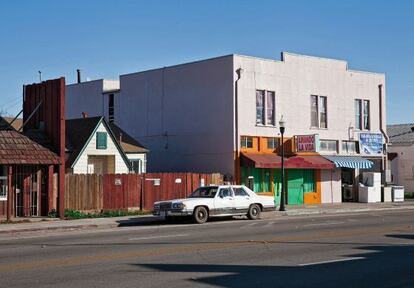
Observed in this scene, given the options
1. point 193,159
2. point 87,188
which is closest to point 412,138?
point 193,159

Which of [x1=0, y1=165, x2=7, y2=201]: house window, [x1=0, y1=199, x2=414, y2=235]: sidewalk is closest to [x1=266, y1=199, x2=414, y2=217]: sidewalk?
[x1=0, y1=199, x2=414, y2=235]: sidewalk

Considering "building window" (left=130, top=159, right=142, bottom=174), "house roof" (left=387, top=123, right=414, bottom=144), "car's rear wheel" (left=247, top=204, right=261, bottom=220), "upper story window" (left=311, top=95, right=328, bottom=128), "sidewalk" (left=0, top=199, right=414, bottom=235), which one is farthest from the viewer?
"house roof" (left=387, top=123, right=414, bottom=144)

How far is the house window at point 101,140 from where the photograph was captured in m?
31.6

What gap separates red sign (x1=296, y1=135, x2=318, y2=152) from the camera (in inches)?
1474

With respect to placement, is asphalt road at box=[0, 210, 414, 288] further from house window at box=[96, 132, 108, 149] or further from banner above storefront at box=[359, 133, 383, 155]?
banner above storefront at box=[359, 133, 383, 155]

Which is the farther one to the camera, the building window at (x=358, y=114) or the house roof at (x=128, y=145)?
the building window at (x=358, y=114)

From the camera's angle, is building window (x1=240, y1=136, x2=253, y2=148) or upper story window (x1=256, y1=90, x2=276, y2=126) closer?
building window (x1=240, y1=136, x2=253, y2=148)

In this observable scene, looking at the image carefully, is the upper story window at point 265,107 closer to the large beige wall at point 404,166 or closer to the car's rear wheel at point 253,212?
the car's rear wheel at point 253,212

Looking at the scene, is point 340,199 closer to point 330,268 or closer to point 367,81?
point 367,81

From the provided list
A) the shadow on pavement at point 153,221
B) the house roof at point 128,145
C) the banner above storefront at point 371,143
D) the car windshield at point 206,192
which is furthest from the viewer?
the banner above storefront at point 371,143

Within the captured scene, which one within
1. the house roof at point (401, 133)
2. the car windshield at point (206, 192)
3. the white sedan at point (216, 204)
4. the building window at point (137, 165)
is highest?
the house roof at point (401, 133)

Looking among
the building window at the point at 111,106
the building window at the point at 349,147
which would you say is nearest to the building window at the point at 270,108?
the building window at the point at 349,147

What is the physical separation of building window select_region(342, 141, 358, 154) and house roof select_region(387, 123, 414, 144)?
51.1 feet

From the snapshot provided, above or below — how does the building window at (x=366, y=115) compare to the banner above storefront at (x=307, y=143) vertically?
above
